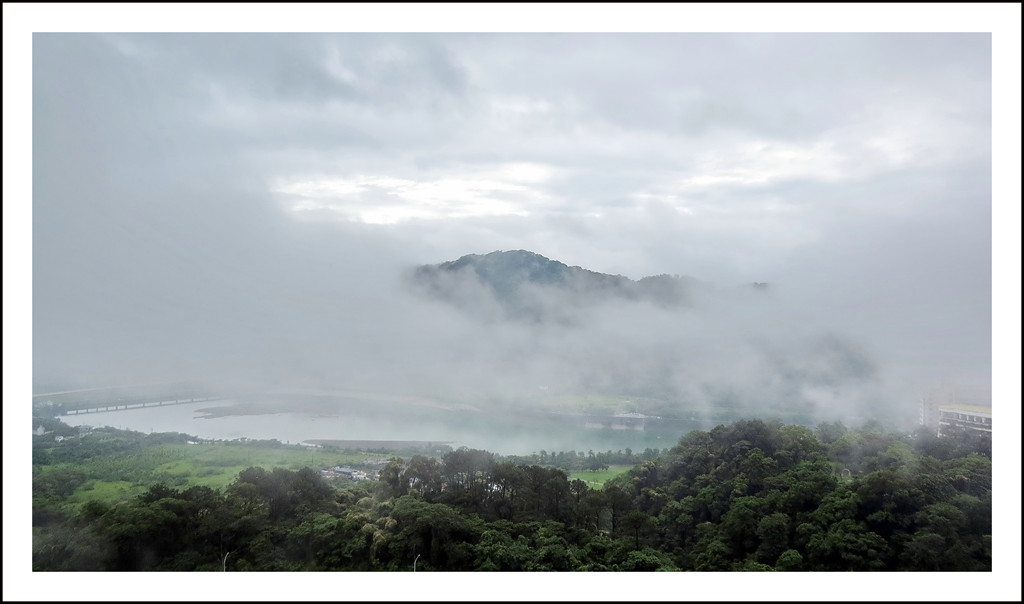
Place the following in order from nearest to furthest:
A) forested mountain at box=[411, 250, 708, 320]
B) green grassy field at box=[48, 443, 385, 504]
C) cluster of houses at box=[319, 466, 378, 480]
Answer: green grassy field at box=[48, 443, 385, 504]
cluster of houses at box=[319, 466, 378, 480]
forested mountain at box=[411, 250, 708, 320]

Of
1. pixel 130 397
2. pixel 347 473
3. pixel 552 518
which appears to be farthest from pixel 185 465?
pixel 552 518

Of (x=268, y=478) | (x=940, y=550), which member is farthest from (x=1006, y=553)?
(x=268, y=478)

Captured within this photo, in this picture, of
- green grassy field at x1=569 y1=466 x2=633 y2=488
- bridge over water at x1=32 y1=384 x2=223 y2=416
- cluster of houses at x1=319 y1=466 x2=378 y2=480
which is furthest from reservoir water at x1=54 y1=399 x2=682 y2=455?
cluster of houses at x1=319 y1=466 x2=378 y2=480

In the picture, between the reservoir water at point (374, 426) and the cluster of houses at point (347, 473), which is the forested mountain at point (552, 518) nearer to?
the cluster of houses at point (347, 473)

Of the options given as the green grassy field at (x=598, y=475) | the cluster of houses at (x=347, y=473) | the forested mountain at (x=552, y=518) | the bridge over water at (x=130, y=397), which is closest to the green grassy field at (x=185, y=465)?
the cluster of houses at (x=347, y=473)

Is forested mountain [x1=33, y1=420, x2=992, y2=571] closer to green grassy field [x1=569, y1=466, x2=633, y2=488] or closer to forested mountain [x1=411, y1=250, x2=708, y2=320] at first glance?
green grassy field [x1=569, y1=466, x2=633, y2=488]

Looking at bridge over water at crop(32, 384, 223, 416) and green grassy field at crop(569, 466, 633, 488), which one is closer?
green grassy field at crop(569, 466, 633, 488)
